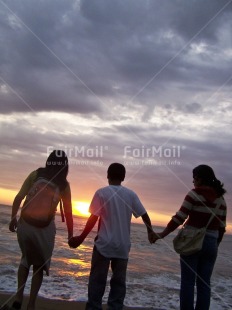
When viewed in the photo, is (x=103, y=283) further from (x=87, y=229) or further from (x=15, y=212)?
(x=15, y=212)

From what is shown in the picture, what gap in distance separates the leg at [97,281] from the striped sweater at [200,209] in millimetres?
991

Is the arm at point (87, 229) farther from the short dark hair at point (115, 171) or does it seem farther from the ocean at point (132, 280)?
the ocean at point (132, 280)

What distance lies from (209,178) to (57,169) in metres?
1.82

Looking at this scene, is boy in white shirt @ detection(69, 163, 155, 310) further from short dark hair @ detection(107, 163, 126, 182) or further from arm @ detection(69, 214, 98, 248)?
short dark hair @ detection(107, 163, 126, 182)

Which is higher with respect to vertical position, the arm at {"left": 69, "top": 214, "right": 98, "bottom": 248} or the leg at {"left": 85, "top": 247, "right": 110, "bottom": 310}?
the arm at {"left": 69, "top": 214, "right": 98, "bottom": 248}

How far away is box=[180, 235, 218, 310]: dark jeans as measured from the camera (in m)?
4.48

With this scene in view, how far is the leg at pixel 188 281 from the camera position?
14.7 ft

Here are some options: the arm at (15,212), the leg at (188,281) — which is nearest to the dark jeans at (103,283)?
the leg at (188,281)

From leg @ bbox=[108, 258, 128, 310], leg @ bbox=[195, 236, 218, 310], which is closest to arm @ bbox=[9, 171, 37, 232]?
leg @ bbox=[108, 258, 128, 310]

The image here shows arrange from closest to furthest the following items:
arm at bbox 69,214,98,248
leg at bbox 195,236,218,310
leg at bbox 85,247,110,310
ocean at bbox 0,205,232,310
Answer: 1. leg at bbox 85,247,110,310
2. arm at bbox 69,214,98,248
3. leg at bbox 195,236,218,310
4. ocean at bbox 0,205,232,310

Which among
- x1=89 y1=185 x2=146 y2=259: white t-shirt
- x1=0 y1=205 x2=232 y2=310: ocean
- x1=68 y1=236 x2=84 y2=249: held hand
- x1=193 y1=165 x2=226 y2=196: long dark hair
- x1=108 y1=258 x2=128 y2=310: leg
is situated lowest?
x1=0 y1=205 x2=232 y2=310: ocean

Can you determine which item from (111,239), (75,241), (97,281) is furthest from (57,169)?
(97,281)

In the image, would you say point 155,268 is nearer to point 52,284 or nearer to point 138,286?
point 138,286

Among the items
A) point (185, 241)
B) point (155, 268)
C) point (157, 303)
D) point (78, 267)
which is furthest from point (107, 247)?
point (155, 268)
